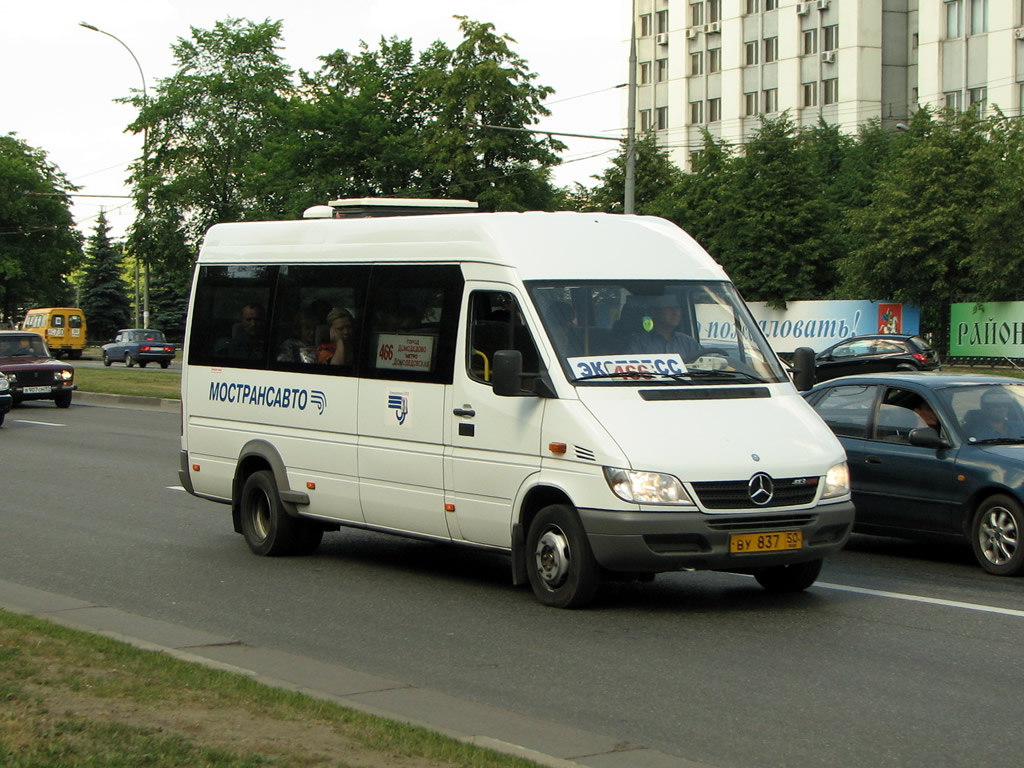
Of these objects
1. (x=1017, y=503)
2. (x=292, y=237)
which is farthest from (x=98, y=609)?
(x=1017, y=503)

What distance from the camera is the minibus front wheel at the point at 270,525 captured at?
11.1 m

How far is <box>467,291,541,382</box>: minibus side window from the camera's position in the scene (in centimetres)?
914

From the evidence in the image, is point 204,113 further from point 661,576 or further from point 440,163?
point 661,576

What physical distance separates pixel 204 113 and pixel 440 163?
2916 centimetres

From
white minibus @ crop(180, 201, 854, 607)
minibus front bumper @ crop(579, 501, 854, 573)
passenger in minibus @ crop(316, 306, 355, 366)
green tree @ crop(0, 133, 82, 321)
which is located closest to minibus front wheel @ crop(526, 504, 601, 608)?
white minibus @ crop(180, 201, 854, 607)

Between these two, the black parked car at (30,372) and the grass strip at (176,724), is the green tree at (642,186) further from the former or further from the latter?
the grass strip at (176,724)

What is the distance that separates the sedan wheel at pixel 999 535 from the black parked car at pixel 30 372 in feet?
82.9

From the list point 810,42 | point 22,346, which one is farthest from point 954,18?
point 22,346

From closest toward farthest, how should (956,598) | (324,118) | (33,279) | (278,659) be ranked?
(278,659)
(956,598)
(324,118)
(33,279)

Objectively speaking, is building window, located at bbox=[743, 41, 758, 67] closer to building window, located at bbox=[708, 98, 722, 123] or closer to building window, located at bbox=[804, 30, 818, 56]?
building window, located at bbox=[708, 98, 722, 123]

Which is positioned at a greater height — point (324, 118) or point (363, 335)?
point (324, 118)

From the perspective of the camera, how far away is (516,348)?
9195 mm

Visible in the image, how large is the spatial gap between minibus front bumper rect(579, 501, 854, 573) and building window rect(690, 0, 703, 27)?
275 ft

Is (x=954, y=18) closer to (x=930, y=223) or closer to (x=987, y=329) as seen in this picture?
(x=930, y=223)
